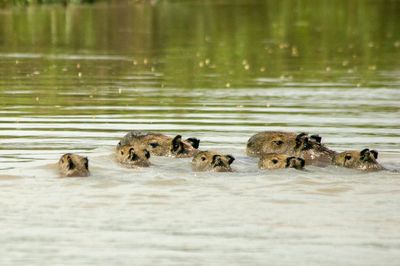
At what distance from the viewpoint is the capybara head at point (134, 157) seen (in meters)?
14.7

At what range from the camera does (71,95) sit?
75.5 ft

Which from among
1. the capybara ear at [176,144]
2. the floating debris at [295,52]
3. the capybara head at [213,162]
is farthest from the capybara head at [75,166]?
the floating debris at [295,52]

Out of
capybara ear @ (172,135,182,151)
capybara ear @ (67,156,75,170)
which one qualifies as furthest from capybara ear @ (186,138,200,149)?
capybara ear @ (67,156,75,170)

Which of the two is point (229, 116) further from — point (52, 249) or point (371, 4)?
point (371, 4)

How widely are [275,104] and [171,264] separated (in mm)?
11278

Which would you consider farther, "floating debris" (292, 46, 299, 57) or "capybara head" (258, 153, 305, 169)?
"floating debris" (292, 46, 299, 57)

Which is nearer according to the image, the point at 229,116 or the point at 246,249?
the point at 246,249

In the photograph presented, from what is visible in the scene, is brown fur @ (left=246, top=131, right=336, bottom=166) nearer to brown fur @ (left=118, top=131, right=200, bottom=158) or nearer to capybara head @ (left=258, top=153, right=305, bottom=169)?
capybara head @ (left=258, top=153, right=305, bottom=169)

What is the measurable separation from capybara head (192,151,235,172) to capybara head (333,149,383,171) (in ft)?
4.03

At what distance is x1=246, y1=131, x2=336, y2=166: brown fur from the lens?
15055 mm

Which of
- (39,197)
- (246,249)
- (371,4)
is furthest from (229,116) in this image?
(371,4)

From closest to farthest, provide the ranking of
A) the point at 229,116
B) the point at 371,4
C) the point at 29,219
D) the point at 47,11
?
the point at 29,219
the point at 229,116
the point at 47,11
the point at 371,4

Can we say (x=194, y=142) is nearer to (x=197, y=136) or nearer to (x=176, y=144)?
(x=176, y=144)

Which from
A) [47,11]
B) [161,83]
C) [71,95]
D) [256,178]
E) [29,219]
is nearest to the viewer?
[29,219]
